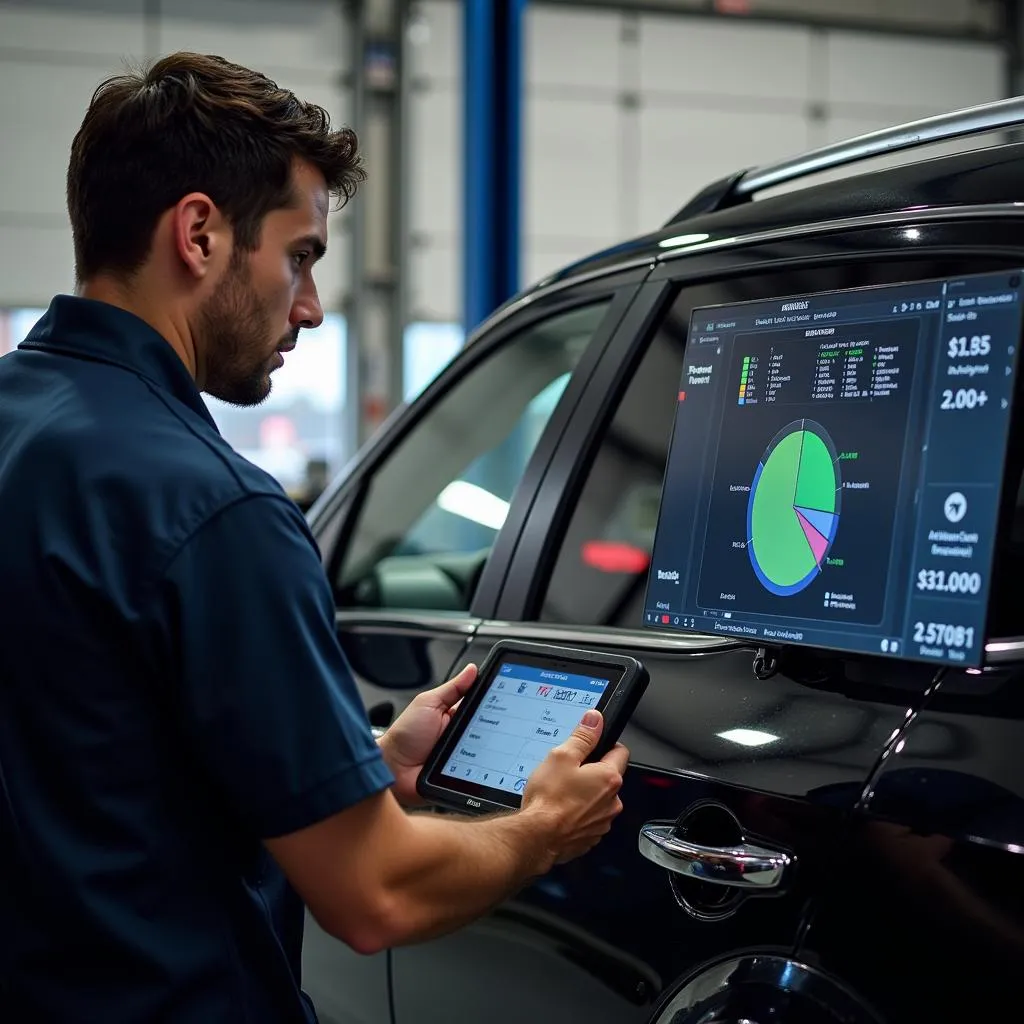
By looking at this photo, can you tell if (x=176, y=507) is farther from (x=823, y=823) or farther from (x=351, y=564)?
(x=351, y=564)

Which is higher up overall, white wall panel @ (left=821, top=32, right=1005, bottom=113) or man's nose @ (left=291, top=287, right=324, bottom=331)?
white wall panel @ (left=821, top=32, right=1005, bottom=113)

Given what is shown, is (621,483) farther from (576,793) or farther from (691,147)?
(691,147)

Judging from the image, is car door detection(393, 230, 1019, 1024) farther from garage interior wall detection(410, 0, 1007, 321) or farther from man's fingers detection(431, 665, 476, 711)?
garage interior wall detection(410, 0, 1007, 321)

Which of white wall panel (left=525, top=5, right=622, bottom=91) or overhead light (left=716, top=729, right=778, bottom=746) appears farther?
white wall panel (left=525, top=5, right=622, bottom=91)

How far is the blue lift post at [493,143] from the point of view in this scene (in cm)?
686

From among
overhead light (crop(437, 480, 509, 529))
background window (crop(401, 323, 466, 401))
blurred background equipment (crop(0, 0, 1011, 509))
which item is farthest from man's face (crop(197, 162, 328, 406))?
background window (crop(401, 323, 466, 401))

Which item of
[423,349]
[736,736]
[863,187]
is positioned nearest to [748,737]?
[736,736]

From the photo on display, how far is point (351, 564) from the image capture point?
279cm

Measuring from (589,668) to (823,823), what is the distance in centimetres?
39

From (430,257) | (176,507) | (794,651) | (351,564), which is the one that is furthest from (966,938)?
(430,257)

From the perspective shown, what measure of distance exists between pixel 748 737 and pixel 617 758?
154 mm

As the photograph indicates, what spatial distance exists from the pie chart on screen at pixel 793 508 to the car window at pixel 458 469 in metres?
0.83

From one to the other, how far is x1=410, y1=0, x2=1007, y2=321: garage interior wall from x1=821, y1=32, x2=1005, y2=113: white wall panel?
0.08 m

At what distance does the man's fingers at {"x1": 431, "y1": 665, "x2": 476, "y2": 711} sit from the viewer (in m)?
1.78
